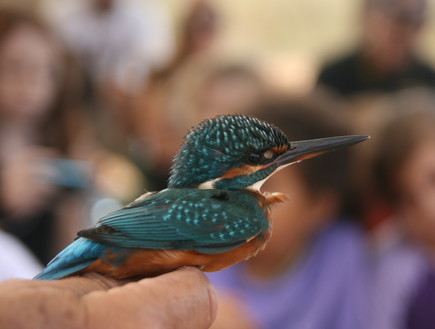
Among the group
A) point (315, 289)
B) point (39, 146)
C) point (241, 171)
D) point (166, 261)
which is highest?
point (241, 171)

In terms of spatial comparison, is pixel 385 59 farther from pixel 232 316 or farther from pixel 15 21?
pixel 232 316

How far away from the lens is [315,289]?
2.26 meters

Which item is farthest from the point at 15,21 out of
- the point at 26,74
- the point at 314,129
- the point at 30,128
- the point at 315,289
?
the point at 315,289

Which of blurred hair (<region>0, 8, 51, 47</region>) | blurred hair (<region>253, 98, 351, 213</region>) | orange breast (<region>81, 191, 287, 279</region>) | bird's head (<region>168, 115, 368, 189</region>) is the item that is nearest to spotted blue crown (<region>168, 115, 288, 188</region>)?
bird's head (<region>168, 115, 368, 189</region>)

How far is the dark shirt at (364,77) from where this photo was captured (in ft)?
12.7

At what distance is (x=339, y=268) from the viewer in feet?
7.56

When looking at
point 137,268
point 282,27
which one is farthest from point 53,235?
point 282,27

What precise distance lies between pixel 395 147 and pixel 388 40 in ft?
5.84

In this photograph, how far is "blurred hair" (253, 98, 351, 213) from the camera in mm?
2246

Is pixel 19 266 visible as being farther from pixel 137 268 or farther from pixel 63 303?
pixel 63 303

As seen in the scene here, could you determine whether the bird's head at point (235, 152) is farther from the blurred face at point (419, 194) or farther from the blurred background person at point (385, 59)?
the blurred background person at point (385, 59)

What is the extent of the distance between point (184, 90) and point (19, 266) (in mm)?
1602

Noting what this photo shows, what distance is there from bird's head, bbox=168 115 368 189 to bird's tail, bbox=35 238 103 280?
0.76 ft

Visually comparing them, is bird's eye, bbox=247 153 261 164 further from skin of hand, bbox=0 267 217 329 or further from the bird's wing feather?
skin of hand, bbox=0 267 217 329
